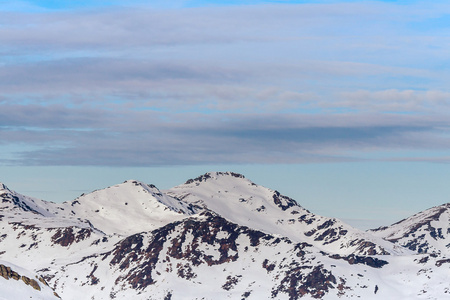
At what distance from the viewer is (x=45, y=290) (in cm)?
16350

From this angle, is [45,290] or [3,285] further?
[45,290]

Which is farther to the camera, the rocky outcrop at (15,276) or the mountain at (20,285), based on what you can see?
the rocky outcrop at (15,276)

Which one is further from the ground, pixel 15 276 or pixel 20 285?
pixel 15 276

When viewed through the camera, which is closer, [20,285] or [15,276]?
[20,285]

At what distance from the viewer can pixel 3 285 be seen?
15175 centimetres

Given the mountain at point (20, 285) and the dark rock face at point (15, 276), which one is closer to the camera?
the mountain at point (20, 285)

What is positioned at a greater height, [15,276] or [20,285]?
[15,276]

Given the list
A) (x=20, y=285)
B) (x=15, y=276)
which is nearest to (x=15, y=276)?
(x=15, y=276)

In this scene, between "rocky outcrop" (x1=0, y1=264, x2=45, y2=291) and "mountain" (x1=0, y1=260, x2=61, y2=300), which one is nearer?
"mountain" (x1=0, y1=260, x2=61, y2=300)

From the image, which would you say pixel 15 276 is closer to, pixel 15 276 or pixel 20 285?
pixel 15 276

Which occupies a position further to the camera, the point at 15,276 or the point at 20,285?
the point at 15,276

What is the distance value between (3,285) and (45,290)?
42.0 feet

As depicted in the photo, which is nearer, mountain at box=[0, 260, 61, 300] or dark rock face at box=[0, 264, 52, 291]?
mountain at box=[0, 260, 61, 300]
